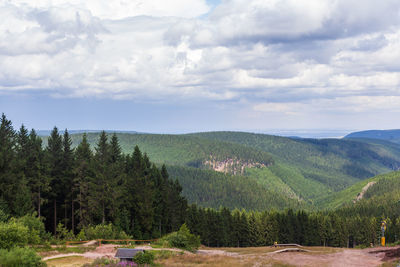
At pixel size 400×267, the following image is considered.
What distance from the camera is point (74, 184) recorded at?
65.3m

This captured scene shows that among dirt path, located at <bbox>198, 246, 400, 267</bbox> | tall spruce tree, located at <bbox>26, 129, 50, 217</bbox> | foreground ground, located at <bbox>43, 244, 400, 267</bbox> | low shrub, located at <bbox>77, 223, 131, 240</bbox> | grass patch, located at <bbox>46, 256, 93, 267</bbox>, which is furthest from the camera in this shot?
tall spruce tree, located at <bbox>26, 129, 50, 217</bbox>

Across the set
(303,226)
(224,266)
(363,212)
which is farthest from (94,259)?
(363,212)

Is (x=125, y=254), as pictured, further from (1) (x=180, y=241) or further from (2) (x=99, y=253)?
(1) (x=180, y=241)

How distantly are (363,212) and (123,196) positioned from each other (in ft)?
458

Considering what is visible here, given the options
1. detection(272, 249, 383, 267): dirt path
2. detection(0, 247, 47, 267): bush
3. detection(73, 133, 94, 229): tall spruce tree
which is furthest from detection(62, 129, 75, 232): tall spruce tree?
detection(272, 249, 383, 267): dirt path

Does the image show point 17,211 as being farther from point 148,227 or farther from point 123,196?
point 148,227

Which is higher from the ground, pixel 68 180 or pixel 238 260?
pixel 68 180

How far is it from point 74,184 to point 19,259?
38.0 meters

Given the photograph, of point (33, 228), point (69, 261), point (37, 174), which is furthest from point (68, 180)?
point (69, 261)

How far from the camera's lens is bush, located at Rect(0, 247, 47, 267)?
91.6 ft

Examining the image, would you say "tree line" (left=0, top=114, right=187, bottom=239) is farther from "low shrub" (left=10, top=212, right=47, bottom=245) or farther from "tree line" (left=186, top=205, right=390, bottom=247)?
"tree line" (left=186, top=205, right=390, bottom=247)

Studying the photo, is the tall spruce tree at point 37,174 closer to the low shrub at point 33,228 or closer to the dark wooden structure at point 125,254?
the low shrub at point 33,228

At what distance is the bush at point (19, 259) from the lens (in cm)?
2792

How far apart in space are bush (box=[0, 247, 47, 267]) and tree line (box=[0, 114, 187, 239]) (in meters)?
24.4
